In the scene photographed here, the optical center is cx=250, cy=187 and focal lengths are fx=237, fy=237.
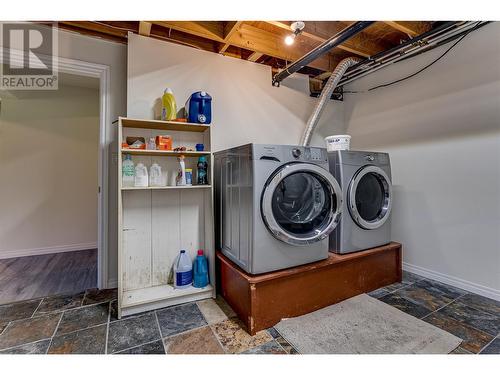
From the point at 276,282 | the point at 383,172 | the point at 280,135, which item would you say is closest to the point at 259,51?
the point at 280,135

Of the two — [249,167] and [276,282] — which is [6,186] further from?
[276,282]

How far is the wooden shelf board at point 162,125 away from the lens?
190 centimetres

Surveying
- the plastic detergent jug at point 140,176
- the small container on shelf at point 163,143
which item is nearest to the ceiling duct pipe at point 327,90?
the small container on shelf at point 163,143

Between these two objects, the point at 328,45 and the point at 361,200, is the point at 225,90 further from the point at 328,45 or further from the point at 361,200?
the point at 361,200

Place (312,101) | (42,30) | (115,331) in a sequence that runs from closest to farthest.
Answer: (115,331)
(42,30)
(312,101)

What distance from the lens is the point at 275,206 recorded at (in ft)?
5.83

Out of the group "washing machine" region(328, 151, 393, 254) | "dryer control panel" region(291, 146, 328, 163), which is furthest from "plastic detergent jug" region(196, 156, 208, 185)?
"washing machine" region(328, 151, 393, 254)

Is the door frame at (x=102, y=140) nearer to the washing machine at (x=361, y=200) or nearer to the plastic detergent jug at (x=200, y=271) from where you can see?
the plastic detergent jug at (x=200, y=271)

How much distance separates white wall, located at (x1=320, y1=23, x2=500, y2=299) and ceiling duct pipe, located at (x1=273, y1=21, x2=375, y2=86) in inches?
44.4

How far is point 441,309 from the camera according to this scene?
1836mm

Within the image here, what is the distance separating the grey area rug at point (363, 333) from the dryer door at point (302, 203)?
22.1 inches

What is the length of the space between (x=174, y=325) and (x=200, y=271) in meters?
0.47

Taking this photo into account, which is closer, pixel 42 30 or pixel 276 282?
pixel 276 282

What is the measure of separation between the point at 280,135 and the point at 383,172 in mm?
1183
